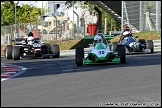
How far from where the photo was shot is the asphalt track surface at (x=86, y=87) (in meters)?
10.1

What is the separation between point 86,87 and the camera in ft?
40.6

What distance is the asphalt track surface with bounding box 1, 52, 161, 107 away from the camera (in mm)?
10141

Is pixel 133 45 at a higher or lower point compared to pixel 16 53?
higher

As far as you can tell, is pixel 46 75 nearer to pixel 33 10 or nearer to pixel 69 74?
pixel 69 74

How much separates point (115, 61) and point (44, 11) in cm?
4387

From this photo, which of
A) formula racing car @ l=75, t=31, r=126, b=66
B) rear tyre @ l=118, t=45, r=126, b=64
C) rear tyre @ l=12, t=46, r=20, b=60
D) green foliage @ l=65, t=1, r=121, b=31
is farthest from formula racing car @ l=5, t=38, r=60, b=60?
green foliage @ l=65, t=1, r=121, b=31

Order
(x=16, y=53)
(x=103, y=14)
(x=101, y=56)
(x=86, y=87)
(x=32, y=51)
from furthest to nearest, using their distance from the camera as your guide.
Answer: (x=103, y=14)
(x=32, y=51)
(x=16, y=53)
(x=101, y=56)
(x=86, y=87)

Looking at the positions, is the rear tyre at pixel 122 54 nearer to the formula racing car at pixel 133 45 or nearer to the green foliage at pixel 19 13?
the formula racing car at pixel 133 45

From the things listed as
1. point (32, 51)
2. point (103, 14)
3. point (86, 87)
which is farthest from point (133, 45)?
point (103, 14)

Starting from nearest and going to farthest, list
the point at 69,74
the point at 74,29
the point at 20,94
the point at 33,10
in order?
1. the point at 20,94
2. the point at 69,74
3. the point at 74,29
4. the point at 33,10

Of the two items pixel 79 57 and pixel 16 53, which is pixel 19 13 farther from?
pixel 79 57

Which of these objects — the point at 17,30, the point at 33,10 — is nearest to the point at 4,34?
the point at 17,30

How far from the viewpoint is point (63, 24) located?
1614 inches

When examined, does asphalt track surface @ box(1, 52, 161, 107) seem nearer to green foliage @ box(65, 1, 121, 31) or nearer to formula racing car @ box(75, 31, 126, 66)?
formula racing car @ box(75, 31, 126, 66)
